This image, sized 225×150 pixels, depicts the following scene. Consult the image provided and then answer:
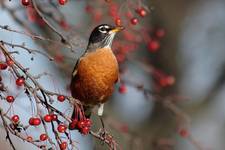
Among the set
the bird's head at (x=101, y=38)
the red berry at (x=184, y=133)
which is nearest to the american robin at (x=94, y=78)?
the bird's head at (x=101, y=38)

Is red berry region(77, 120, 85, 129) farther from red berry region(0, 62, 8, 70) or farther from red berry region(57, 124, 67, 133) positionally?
red berry region(0, 62, 8, 70)

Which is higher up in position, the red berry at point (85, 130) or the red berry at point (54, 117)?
the red berry at point (85, 130)

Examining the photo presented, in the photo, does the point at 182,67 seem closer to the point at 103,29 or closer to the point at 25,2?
the point at 103,29

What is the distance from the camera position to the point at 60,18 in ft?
18.3

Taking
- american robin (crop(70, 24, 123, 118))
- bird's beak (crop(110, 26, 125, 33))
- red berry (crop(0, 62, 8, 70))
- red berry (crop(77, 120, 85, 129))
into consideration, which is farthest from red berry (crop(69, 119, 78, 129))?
bird's beak (crop(110, 26, 125, 33))

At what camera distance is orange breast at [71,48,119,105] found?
5129mm

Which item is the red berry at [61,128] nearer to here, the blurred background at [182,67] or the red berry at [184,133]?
the red berry at [184,133]

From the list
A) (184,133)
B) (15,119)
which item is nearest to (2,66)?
(15,119)

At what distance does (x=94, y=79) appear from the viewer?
201 inches

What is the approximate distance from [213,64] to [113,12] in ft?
19.9

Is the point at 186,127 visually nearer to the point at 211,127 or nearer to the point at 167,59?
the point at 167,59

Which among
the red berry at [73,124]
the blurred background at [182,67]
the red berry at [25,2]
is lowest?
Answer: the red berry at [73,124]

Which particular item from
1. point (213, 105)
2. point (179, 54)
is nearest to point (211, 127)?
point (213, 105)

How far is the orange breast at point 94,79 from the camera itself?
5129 millimetres
